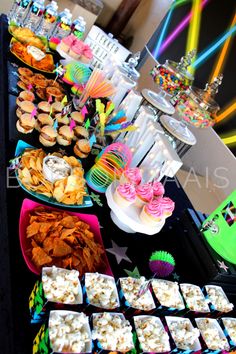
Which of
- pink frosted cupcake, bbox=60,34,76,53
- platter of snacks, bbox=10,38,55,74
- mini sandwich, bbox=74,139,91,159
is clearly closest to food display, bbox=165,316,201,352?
mini sandwich, bbox=74,139,91,159

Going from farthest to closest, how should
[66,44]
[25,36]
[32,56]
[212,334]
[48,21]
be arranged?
[48,21], [66,44], [25,36], [32,56], [212,334]

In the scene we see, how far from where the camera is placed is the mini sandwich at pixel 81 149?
1692 millimetres

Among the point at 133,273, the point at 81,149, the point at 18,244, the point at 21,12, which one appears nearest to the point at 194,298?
the point at 133,273

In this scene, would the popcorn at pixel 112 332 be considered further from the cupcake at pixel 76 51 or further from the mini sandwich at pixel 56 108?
the cupcake at pixel 76 51

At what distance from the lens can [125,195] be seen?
1385mm

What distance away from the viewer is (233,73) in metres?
2.70

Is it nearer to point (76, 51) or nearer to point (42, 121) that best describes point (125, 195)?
point (42, 121)

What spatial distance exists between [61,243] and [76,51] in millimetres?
1650

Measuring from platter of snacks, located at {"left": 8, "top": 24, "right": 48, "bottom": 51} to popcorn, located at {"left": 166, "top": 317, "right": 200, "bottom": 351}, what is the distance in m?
1.97

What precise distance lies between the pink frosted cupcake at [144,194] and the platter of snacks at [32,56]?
1.20 meters

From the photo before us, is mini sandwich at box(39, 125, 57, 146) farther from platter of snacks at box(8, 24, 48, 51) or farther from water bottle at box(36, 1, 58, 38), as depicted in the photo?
water bottle at box(36, 1, 58, 38)

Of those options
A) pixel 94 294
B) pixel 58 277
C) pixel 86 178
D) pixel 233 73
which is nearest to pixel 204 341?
pixel 94 294

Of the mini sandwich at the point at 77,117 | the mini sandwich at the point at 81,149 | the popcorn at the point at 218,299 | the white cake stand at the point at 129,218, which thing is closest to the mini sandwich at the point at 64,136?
the mini sandwich at the point at 81,149

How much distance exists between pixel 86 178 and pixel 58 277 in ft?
2.16
